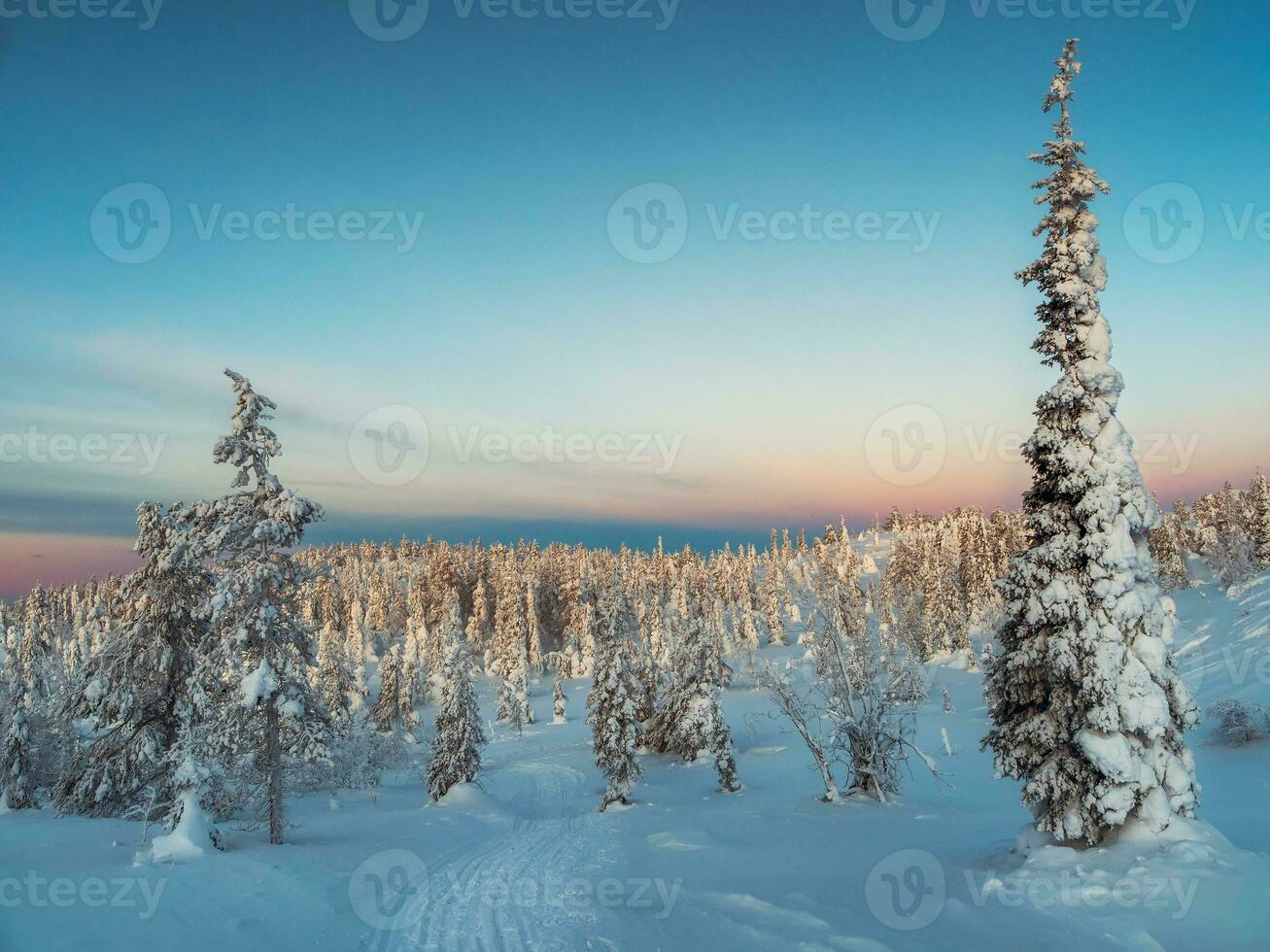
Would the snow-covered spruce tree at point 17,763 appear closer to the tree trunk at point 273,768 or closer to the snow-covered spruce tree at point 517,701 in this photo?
the tree trunk at point 273,768

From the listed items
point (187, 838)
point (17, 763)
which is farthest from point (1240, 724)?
point (17, 763)

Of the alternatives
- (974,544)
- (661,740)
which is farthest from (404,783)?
(974,544)

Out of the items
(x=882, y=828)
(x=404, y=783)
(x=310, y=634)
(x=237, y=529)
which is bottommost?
(x=404, y=783)

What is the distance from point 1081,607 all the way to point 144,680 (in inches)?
1009

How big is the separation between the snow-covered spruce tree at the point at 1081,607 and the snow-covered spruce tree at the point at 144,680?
22.3 metres

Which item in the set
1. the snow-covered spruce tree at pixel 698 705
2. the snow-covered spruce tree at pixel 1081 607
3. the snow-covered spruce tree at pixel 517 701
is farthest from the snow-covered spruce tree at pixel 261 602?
the snow-covered spruce tree at pixel 517 701

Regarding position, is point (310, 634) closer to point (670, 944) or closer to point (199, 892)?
point (199, 892)

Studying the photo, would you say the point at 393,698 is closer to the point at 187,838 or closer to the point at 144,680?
the point at 144,680

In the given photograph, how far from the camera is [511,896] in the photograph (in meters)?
14.5

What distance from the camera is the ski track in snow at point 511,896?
1123cm

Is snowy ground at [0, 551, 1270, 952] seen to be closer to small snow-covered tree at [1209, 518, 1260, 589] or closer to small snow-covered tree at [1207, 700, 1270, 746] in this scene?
small snow-covered tree at [1207, 700, 1270, 746]

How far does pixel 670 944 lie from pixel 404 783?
152 ft

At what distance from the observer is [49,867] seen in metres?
12.4

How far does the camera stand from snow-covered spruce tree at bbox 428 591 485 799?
35062 millimetres
